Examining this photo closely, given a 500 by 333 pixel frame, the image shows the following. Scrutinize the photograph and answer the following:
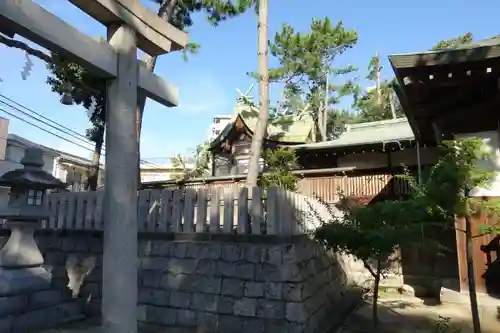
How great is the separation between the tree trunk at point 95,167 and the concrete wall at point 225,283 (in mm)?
8492

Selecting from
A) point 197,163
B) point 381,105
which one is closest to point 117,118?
point 197,163

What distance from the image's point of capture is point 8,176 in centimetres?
550

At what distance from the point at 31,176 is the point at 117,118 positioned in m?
3.23

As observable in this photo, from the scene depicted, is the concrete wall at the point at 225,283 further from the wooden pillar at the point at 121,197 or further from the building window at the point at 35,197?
the wooden pillar at the point at 121,197

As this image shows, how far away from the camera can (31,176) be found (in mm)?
5609

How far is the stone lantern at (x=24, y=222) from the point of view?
529 cm

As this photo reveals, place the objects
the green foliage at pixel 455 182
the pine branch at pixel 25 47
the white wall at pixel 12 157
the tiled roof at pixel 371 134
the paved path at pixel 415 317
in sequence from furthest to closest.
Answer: the white wall at pixel 12 157, the tiled roof at pixel 371 134, the paved path at pixel 415 317, the pine branch at pixel 25 47, the green foliage at pixel 455 182

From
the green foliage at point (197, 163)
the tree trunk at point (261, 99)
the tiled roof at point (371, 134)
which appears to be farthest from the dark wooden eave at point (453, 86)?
the green foliage at point (197, 163)

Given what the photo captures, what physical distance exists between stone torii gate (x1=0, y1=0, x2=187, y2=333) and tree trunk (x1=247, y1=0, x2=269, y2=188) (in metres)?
7.11

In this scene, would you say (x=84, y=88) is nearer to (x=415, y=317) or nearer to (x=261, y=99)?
(x=261, y=99)

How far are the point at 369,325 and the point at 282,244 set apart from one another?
2.09 meters

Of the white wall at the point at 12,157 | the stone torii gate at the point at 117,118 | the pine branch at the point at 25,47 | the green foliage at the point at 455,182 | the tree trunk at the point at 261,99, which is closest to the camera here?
the stone torii gate at the point at 117,118

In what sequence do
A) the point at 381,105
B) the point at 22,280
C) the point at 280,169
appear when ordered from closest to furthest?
1. the point at 22,280
2. the point at 280,169
3. the point at 381,105

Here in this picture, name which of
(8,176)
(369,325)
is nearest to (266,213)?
(369,325)
